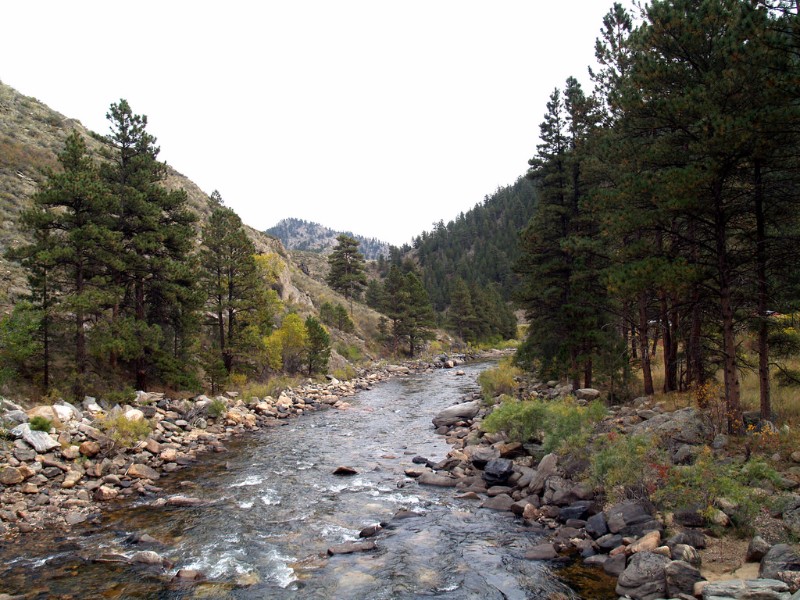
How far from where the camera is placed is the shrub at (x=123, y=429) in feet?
56.8

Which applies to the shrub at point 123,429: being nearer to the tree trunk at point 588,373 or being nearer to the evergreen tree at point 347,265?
the tree trunk at point 588,373

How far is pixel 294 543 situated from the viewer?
1136cm

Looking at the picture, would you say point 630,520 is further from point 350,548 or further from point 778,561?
point 350,548

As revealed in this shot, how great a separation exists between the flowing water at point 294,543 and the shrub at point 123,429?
8.26ft

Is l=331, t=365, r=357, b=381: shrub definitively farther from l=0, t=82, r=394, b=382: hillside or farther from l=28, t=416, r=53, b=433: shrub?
l=28, t=416, r=53, b=433: shrub

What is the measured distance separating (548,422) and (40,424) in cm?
1685

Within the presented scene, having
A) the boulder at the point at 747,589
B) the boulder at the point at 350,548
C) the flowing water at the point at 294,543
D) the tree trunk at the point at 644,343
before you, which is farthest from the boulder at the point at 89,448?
the tree trunk at the point at 644,343

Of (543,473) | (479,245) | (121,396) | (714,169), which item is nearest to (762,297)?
(714,169)

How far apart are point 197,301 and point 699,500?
2270cm

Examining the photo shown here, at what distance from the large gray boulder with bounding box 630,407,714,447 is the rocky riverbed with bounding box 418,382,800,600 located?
0.08ft

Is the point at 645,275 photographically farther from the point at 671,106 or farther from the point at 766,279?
the point at 671,106

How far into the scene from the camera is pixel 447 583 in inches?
370

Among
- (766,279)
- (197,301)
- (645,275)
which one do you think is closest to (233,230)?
(197,301)

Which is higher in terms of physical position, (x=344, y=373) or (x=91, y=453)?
(x=91, y=453)
